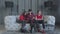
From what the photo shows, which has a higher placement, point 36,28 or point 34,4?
point 34,4

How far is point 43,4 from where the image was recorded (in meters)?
11.7

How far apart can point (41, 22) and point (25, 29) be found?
0.83m

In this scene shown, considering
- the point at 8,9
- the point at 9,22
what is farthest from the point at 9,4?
the point at 9,22

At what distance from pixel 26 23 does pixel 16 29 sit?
23.7 inches

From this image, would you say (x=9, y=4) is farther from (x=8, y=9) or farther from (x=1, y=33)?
(x=1, y=33)

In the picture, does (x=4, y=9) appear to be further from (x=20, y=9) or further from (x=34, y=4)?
(x=34, y=4)

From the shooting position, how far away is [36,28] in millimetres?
8938

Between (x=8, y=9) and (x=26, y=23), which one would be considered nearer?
(x=26, y=23)

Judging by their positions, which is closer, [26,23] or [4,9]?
[26,23]

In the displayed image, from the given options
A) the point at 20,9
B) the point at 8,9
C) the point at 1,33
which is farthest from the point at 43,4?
the point at 1,33

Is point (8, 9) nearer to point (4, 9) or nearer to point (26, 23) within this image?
point (4, 9)

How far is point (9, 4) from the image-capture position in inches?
455

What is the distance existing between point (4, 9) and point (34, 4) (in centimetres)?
189

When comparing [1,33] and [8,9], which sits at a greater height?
[8,9]
